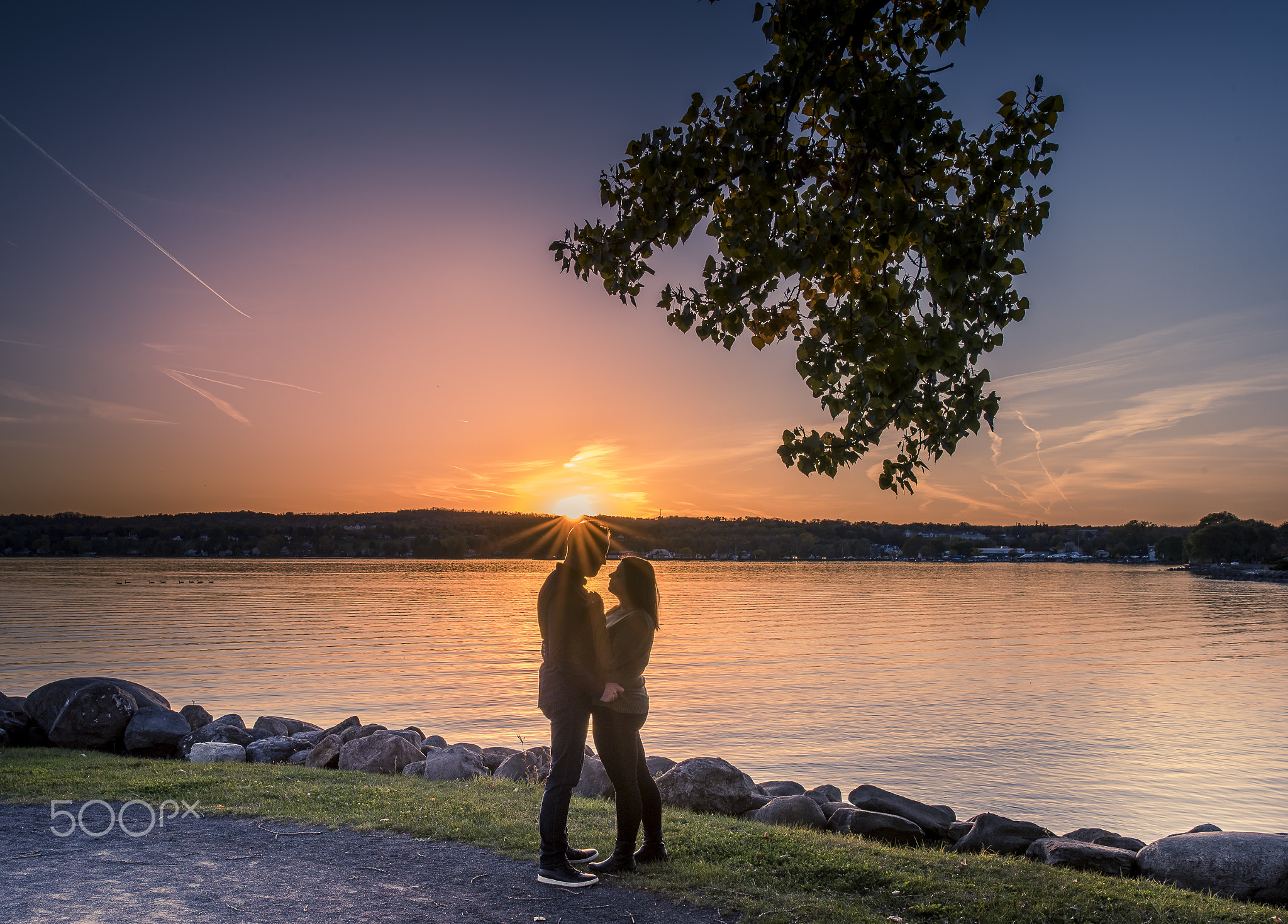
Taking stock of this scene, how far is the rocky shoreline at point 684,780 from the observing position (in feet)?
23.6

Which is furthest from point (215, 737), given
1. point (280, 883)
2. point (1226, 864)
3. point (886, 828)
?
point (1226, 864)

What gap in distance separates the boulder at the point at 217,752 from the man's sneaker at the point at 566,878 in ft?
24.9

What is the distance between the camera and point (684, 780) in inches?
382

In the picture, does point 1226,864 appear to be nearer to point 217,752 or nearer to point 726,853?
point 726,853

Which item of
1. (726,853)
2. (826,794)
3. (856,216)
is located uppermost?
(856,216)

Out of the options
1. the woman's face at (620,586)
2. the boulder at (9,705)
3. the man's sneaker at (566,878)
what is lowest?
the boulder at (9,705)

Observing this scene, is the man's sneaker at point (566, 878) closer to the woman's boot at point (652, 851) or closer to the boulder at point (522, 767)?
the woman's boot at point (652, 851)

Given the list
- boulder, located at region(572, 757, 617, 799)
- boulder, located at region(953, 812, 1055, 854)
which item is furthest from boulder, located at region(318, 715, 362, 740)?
boulder, located at region(953, 812, 1055, 854)

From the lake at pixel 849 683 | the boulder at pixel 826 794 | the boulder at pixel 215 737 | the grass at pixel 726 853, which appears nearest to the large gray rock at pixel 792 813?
the grass at pixel 726 853

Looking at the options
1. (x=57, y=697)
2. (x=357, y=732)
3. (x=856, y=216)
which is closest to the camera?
(x=856, y=216)

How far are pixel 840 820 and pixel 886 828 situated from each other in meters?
0.58

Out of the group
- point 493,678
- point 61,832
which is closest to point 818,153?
point 61,832

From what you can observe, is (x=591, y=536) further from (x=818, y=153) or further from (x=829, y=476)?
(x=818, y=153)

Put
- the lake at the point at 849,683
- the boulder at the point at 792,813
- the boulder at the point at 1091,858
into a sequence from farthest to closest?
the lake at the point at 849,683 < the boulder at the point at 792,813 < the boulder at the point at 1091,858
